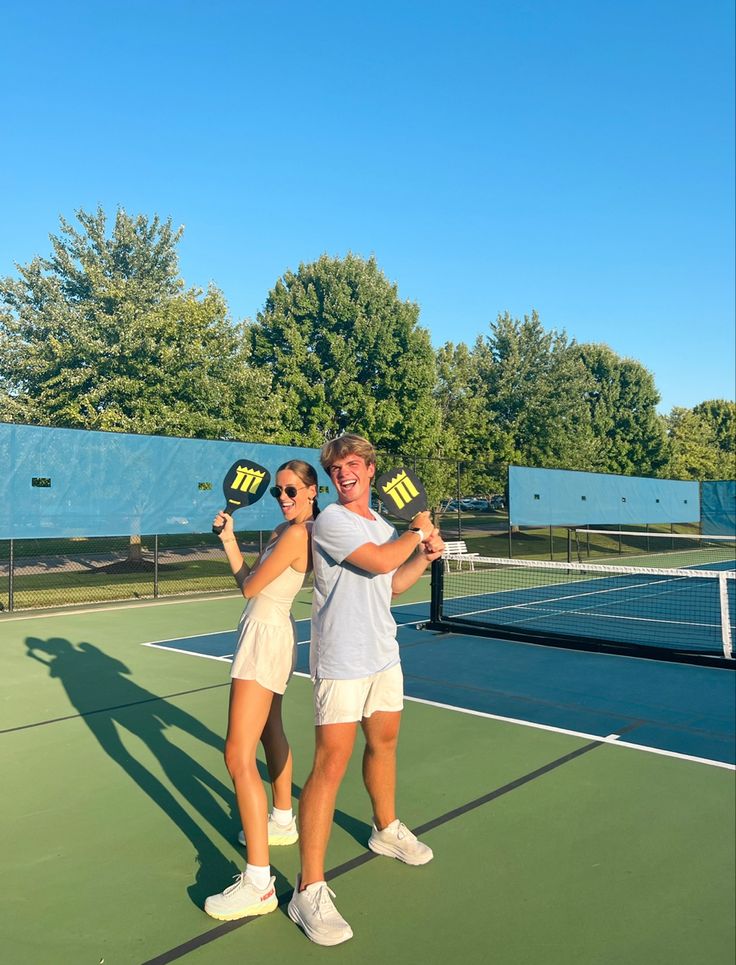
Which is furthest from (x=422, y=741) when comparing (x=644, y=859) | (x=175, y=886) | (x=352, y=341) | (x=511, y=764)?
(x=352, y=341)

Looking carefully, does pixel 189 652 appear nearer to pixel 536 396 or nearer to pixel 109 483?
pixel 109 483

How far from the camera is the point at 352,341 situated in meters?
29.5

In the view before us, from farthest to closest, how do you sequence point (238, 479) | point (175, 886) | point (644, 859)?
1. point (238, 479)
2. point (644, 859)
3. point (175, 886)

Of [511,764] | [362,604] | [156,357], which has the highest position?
[156,357]

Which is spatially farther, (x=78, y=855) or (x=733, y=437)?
(x=733, y=437)

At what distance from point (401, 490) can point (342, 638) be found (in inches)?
32.1

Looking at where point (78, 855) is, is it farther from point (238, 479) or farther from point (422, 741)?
point (422, 741)

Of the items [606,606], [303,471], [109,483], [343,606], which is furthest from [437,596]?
[343,606]

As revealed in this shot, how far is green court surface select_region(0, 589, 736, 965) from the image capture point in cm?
331

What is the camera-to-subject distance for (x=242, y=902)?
3.44 metres

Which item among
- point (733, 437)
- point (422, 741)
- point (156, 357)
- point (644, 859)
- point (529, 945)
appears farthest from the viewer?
point (733, 437)

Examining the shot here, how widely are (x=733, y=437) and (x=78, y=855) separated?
64229 millimetres

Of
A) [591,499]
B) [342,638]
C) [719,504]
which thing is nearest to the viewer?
[342,638]

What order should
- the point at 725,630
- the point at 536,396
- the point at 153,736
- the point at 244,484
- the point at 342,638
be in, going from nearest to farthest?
1. the point at 342,638
2. the point at 244,484
3. the point at 153,736
4. the point at 725,630
5. the point at 536,396
